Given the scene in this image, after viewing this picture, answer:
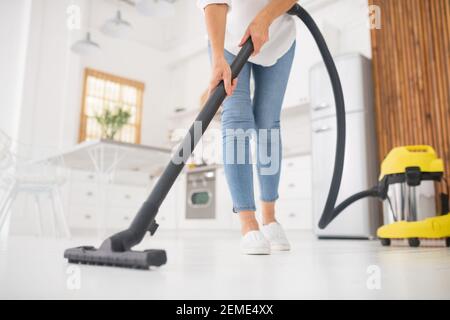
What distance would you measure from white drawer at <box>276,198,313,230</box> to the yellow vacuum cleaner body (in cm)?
148

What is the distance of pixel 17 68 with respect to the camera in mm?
4953

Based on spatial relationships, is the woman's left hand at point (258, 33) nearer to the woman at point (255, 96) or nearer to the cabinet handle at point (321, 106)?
the woman at point (255, 96)

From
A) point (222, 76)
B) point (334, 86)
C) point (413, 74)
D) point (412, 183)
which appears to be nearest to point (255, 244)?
point (222, 76)

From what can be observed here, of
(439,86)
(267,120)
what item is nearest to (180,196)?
(439,86)

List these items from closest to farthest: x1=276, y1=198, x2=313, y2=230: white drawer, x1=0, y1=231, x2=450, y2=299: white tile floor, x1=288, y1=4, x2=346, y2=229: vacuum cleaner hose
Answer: x1=0, y1=231, x2=450, y2=299: white tile floor < x1=288, y1=4, x2=346, y2=229: vacuum cleaner hose < x1=276, y1=198, x2=313, y2=230: white drawer

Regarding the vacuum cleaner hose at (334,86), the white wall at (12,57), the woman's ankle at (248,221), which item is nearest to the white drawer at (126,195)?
the white wall at (12,57)

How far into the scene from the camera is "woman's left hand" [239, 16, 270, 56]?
112 centimetres

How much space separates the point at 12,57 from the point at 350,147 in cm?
423

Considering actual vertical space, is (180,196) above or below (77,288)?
above

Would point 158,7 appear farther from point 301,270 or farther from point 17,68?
point 301,270

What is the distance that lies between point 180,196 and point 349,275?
14.7 feet

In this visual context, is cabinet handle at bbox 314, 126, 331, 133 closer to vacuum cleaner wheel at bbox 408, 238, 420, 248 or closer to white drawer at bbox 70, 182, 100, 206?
vacuum cleaner wheel at bbox 408, 238, 420, 248

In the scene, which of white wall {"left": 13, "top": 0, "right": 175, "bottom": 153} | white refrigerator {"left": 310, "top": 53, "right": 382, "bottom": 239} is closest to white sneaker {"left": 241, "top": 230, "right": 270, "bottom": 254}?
white refrigerator {"left": 310, "top": 53, "right": 382, "bottom": 239}

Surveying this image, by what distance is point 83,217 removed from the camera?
493cm
